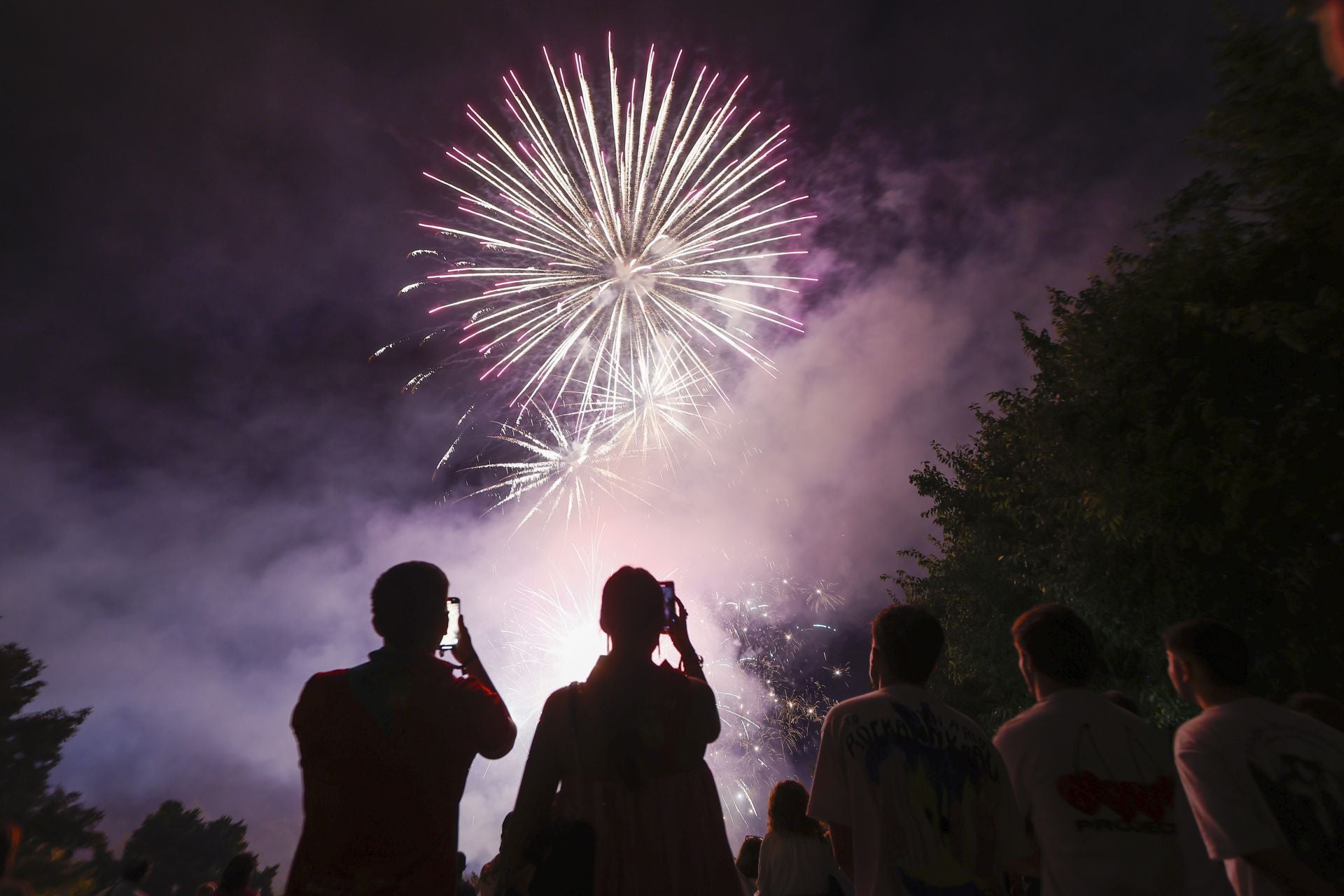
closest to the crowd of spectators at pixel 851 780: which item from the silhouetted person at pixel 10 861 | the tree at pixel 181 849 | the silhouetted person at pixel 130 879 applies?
the silhouetted person at pixel 10 861

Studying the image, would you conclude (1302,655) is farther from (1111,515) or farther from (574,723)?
(574,723)

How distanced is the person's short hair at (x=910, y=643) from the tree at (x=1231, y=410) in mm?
9545

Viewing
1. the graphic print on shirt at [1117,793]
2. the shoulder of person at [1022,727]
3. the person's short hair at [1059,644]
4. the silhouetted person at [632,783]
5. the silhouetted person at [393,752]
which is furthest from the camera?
the person's short hair at [1059,644]

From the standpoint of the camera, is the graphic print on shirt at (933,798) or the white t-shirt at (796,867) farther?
the white t-shirt at (796,867)

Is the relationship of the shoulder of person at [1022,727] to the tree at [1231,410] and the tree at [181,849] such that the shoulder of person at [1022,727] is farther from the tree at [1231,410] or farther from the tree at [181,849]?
the tree at [181,849]

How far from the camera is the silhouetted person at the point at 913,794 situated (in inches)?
100

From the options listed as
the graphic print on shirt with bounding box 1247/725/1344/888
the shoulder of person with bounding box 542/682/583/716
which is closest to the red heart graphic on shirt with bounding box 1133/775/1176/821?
the graphic print on shirt with bounding box 1247/725/1344/888

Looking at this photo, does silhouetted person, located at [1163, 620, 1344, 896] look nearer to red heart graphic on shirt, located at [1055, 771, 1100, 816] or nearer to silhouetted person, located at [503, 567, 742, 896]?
red heart graphic on shirt, located at [1055, 771, 1100, 816]

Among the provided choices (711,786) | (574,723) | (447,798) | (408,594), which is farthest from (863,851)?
(408,594)

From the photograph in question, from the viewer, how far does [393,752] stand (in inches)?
93.9

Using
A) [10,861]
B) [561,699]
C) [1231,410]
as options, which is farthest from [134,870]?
[1231,410]

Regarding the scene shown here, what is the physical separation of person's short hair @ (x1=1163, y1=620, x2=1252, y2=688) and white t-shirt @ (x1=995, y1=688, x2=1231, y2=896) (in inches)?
16.6

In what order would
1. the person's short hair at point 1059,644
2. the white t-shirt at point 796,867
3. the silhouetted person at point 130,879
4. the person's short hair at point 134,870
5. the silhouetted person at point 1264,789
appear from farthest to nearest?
the person's short hair at point 134,870 < the silhouetted person at point 130,879 < the white t-shirt at point 796,867 < the person's short hair at point 1059,644 < the silhouetted person at point 1264,789

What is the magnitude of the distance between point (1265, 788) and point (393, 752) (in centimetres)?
339
